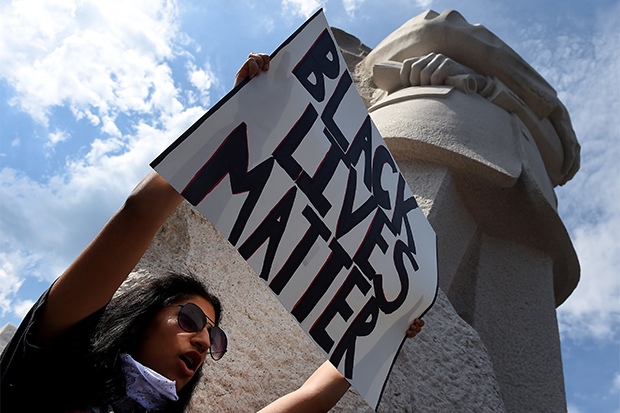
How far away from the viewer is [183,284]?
1.17 metres

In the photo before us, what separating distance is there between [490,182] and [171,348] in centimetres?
241

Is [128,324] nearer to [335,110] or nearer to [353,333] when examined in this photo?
[353,333]

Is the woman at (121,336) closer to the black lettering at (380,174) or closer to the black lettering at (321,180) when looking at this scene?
the black lettering at (321,180)

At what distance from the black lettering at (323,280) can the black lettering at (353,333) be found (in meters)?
0.12

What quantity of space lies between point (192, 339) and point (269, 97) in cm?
59

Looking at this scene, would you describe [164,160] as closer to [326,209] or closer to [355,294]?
[326,209]

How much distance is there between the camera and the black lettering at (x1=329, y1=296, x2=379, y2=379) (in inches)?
43.8

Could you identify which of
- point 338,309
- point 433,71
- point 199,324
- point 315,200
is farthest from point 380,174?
point 433,71

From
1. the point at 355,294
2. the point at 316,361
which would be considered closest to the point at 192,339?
the point at 355,294

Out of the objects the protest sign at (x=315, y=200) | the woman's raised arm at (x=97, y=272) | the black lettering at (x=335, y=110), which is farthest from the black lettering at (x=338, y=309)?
the woman's raised arm at (x=97, y=272)

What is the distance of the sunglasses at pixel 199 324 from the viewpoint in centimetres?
A: 103

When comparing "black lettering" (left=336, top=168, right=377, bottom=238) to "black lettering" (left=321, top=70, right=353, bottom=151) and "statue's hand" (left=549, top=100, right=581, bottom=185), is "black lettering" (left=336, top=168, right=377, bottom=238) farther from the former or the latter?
"statue's hand" (left=549, top=100, right=581, bottom=185)

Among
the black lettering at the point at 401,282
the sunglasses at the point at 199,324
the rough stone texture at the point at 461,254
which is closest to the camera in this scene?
the sunglasses at the point at 199,324

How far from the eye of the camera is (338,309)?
114cm
